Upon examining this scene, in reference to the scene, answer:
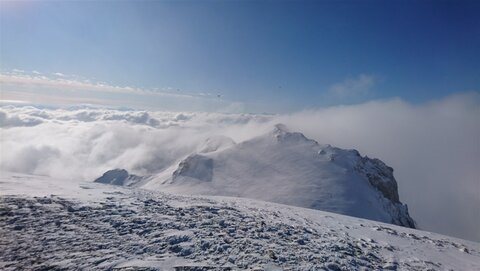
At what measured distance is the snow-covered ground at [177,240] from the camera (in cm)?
906

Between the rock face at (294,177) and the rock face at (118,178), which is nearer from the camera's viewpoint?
the rock face at (294,177)

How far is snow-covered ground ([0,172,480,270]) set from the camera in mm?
9062

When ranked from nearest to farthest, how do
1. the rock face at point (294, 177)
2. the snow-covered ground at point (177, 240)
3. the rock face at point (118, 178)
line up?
the snow-covered ground at point (177, 240)
the rock face at point (294, 177)
the rock face at point (118, 178)

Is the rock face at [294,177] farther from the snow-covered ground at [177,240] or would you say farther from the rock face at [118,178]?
the rock face at [118,178]

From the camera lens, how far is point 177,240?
410 inches

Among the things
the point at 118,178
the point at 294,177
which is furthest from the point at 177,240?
the point at 118,178

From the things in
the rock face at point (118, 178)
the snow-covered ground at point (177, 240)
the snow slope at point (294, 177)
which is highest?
the snow-covered ground at point (177, 240)

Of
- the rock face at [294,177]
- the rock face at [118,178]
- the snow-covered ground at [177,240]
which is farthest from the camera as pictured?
the rock face at [118,178]

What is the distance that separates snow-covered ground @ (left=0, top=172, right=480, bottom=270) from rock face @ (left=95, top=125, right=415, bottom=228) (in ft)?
101

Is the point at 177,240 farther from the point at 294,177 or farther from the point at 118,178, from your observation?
the point at 118,178

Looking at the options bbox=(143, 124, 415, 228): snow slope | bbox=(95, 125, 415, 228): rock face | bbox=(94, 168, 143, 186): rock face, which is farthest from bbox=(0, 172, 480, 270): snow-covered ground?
bbox=(94, 168, 143, 186): rock face

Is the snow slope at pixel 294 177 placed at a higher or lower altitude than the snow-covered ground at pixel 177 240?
lower

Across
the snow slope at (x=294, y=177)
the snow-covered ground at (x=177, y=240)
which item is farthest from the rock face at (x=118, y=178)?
the snow-covered ground at (x=177, y=240)

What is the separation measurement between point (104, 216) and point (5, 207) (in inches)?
151
